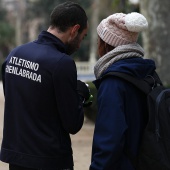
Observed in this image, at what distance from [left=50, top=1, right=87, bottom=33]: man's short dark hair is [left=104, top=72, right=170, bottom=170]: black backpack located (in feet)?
1.27

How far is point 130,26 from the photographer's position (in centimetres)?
304

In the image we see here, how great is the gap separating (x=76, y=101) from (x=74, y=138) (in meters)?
7.10

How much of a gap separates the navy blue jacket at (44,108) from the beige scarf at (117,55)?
21 centimetres

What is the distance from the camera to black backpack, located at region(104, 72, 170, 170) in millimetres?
2891

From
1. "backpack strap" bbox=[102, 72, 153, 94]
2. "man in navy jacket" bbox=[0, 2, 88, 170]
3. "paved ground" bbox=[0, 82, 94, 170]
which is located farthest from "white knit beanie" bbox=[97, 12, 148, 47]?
"paved ground" bbox=[0, 82, 94, 170]

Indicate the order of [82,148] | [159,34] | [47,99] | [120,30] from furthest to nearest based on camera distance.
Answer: [159,34] < [82,148] < [120,30] < [47,99]

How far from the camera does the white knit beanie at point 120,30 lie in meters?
3.07

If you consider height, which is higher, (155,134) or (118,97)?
(118,97)

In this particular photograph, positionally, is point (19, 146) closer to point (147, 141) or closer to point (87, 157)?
point (147, 141)

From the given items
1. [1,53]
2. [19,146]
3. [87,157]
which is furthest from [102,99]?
[1,53]

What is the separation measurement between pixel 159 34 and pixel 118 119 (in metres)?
9.54

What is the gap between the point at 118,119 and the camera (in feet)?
9.41

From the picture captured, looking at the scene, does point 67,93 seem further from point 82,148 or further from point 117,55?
point 82,148

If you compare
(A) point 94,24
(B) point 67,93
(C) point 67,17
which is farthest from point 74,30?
(A) point 94,24
